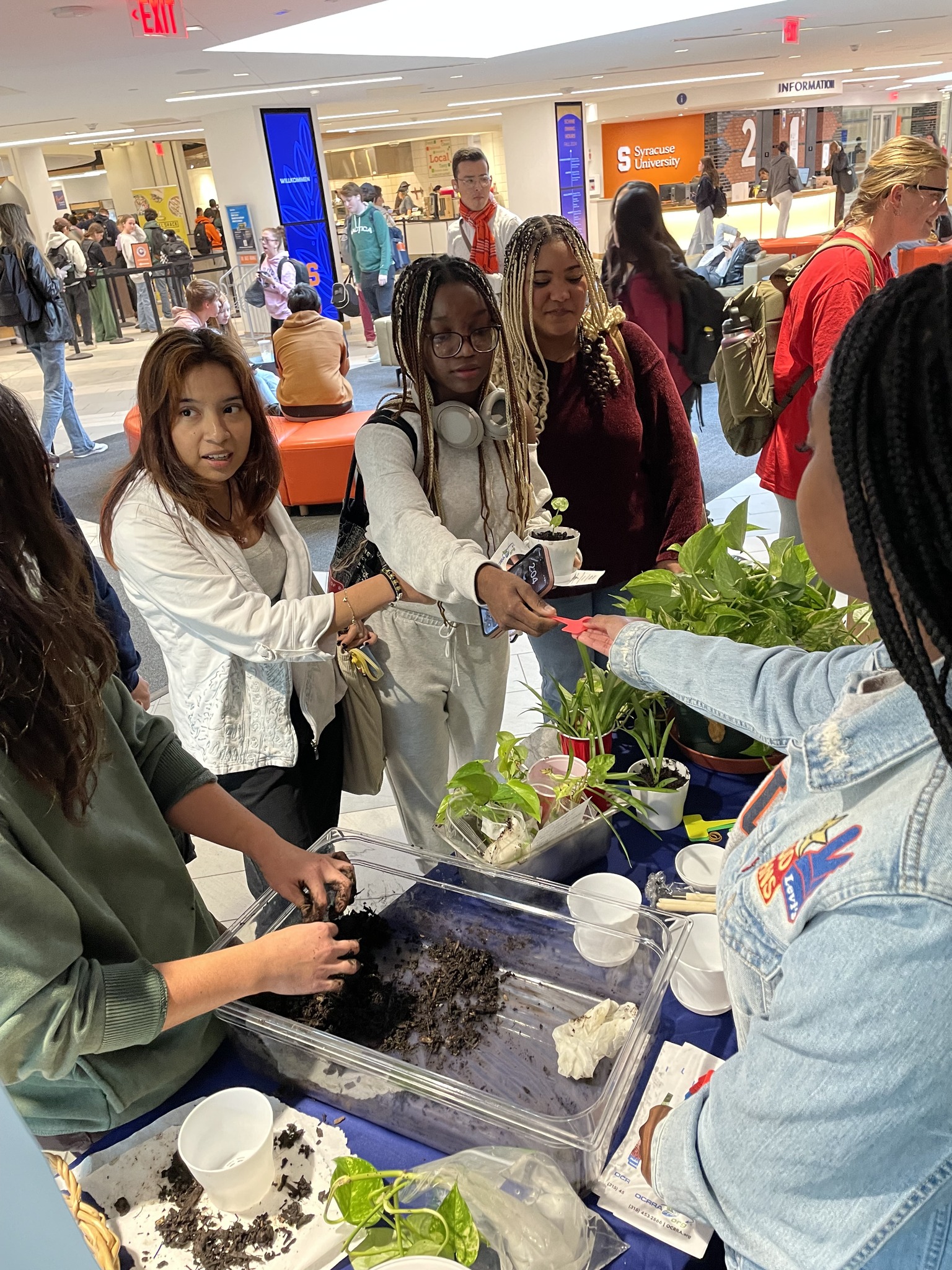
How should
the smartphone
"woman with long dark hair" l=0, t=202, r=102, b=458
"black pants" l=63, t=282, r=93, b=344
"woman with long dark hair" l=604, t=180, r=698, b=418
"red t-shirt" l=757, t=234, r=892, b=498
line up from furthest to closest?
"black pants" l=63, t=282, r=93, b=344 < "woman with long dark hair" l=0, t=202, r=102, b=458 < "woman with long dark hair" l=604, t=180, r=698, b=418 < "red t-shirt" l=757, t=234, r=892, b=498 < the smartphone

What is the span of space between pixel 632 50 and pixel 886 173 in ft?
24.5

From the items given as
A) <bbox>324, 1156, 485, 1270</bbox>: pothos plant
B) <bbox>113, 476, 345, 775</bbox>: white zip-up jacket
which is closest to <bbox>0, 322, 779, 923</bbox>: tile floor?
<bbox>113, 476, 345, 775</bbox>: white zip-up jacket

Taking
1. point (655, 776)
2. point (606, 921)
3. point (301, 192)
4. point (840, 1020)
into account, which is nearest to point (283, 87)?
point (301, 192)

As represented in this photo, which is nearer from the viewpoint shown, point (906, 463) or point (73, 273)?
point (906, 463)

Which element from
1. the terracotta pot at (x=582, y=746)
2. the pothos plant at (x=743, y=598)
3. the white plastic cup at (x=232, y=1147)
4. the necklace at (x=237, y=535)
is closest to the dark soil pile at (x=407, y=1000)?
the white plastic cup at (x=232, y=1147)

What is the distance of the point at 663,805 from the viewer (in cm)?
156

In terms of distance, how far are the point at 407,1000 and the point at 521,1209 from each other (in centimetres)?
35

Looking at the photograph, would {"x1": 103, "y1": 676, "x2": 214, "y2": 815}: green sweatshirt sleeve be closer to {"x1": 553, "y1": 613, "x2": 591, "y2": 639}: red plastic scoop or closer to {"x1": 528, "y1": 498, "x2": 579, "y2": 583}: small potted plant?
{"x1": 553, "y1": 613, "x2": 591, "y2": 639}: red plastic scoop

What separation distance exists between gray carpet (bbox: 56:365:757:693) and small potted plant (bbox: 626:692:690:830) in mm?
2799

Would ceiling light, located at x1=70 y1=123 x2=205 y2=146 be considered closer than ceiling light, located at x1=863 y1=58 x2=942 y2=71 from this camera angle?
Yes

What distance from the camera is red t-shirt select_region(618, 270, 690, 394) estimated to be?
3.84 metres

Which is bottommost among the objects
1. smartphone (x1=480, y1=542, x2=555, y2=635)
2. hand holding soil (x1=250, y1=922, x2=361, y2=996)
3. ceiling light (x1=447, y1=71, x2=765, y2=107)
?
hand holding soil (x1=250, y1=922, x2=361, y2=996)

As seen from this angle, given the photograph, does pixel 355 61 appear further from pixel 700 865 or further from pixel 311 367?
pixel 700 865

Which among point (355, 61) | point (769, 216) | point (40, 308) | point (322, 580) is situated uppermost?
point (355, 61)
